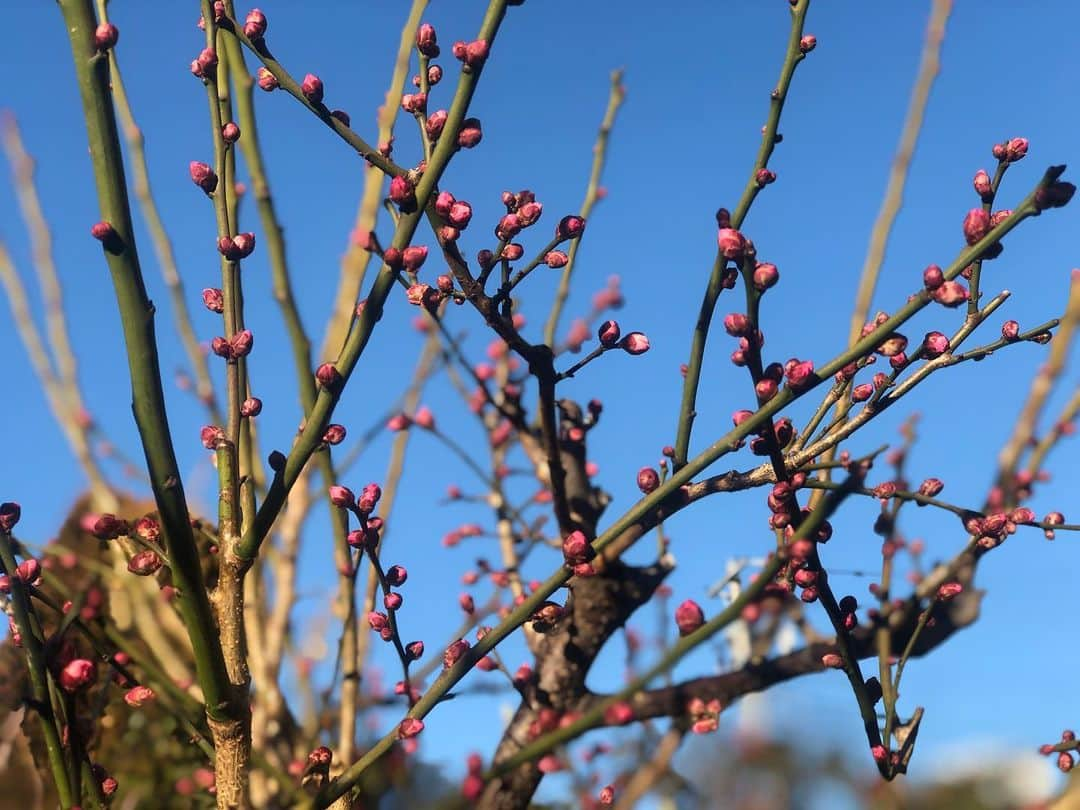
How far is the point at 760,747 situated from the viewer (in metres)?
4.85

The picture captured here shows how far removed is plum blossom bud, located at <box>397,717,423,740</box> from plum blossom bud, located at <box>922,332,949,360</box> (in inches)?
31.9

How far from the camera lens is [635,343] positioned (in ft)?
4.42

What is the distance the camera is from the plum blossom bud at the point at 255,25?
1152 millimetres

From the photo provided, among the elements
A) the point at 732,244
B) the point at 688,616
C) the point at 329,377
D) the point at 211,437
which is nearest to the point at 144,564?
the point at 211,437

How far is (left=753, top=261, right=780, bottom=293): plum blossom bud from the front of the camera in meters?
Result: 1.00

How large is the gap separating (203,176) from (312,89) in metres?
0.19

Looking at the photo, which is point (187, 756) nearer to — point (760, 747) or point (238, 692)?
point (760, 747)

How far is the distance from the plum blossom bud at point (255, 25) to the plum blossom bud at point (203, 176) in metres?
0.18

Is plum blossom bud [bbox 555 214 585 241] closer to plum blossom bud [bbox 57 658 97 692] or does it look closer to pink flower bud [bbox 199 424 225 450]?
pink flower bud [bbox 199 424 225 450]

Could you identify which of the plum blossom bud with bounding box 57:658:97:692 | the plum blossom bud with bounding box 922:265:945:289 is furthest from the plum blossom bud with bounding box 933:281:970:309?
the plum blossom bud with bounding box 57:658:97:692

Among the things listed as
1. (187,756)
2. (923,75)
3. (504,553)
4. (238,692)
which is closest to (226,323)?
(238,692)

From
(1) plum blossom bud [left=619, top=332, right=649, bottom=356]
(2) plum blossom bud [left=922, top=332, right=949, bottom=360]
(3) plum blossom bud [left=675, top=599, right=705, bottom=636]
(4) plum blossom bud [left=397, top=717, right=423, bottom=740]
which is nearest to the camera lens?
(3) plum blossom bud [left=675, top=599, right=705, bottom=636]

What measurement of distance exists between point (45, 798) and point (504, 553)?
4.92ft

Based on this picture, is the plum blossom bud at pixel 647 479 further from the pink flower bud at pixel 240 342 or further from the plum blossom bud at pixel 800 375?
the pink flower bud at pixel 240 342
